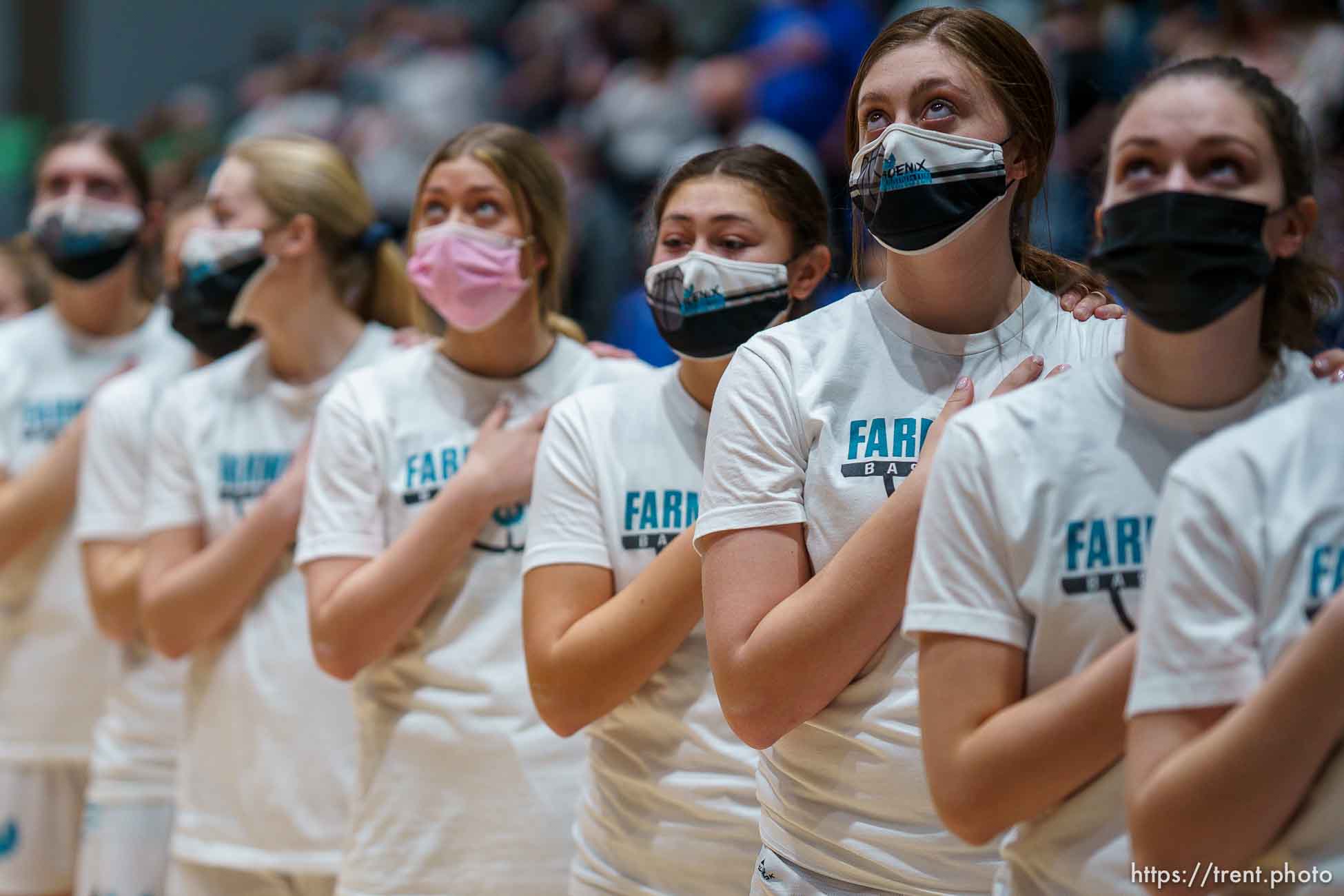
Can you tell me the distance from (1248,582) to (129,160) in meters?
3.64

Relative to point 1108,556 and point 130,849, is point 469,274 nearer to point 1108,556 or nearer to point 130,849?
point 1108,556

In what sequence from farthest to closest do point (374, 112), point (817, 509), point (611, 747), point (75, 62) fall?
point (75, 62) < point (374, 112) < point (611, 747) < point (817, 509)

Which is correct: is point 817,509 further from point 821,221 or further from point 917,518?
point 821,221

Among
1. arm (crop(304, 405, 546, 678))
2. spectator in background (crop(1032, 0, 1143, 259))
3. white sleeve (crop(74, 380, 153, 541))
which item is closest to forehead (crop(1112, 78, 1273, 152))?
arm (crop(304, 405, 546, 678))

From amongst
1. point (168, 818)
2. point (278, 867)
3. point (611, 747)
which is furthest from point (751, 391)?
point (168, 818)

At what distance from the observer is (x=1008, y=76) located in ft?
6.91

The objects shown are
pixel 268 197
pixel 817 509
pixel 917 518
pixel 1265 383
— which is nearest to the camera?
pixel 1265 383

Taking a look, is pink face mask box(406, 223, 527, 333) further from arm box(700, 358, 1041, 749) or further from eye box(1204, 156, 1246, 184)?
eye box(1204, 156, 1246, 184)

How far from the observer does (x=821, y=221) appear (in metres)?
2.59

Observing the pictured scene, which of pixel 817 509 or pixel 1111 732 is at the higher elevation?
pixel 817 509

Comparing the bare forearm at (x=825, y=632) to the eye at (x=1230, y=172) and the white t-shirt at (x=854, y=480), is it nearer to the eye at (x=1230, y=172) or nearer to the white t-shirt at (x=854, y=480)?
the white t-shirt at (x=854, y=480)

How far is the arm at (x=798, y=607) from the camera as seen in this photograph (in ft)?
6.15

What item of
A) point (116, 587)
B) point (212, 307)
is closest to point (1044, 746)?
point (212, 307)

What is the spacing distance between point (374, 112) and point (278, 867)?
743 cm
